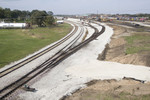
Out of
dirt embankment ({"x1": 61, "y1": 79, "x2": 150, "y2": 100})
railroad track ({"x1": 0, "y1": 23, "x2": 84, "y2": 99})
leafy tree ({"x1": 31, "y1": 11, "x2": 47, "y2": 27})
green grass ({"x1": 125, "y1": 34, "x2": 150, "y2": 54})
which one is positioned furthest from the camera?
leafy tree ({"x1": 31, "y1": 11, "x2": 47, "y2": 27})

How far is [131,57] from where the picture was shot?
69.1 feet

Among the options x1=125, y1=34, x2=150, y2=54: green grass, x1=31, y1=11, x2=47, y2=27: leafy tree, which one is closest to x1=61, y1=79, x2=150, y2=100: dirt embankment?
x1=125, y1=34, x2=150, y2=54: green grass

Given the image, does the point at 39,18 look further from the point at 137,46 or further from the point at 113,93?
the point at 113,93

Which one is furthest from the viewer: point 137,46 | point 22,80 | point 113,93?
point 137,46

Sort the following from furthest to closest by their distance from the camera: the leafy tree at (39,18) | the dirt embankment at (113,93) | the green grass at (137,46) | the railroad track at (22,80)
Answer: the leafy tree at (39,18)
the green grass at (137,46)
the railroad track at (22,80)
the dirt embankment at (113,93)

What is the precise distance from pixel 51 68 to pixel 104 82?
277 inches

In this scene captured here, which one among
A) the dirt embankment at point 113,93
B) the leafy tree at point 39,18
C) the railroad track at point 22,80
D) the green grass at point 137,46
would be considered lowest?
the railroad track at point 22,80

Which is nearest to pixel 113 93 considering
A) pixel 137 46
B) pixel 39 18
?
pixel 137 46

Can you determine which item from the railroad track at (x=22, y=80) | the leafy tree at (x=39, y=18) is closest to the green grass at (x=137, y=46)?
the railroad track at (x=22, y=80)

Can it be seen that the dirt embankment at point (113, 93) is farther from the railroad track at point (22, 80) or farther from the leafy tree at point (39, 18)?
the leafy tree at point (39, 18)

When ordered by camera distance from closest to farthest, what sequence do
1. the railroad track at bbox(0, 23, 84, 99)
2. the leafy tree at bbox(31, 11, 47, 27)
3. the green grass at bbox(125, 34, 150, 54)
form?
the railroad track at bbox(0, 23, 84, 99)
the green grass at bbox(125, 34, 150, 54)
the leafy tree at bbox(31, 11, 47, 27)

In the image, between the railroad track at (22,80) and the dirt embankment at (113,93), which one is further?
the railroad track at (22,80)

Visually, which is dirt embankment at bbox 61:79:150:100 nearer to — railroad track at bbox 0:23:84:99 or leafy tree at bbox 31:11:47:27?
railroad track at bbox 0:23:84:99

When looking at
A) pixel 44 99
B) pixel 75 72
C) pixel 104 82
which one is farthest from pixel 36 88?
pixel 104 82
